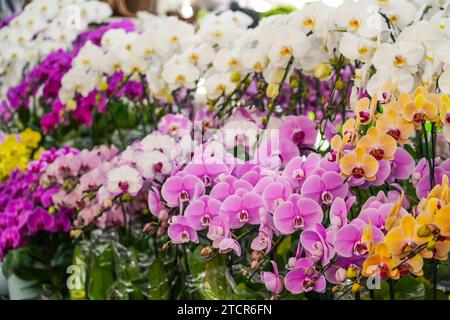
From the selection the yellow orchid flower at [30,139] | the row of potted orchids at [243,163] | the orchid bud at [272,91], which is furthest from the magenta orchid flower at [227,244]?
the yellow orchid flower at [30,139]

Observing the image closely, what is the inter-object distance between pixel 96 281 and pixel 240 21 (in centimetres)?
49

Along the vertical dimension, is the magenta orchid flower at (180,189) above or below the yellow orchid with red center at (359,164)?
below

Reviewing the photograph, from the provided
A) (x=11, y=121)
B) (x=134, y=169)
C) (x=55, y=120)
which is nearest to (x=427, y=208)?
(x=134, y=169)

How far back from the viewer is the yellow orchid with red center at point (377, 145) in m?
0.60

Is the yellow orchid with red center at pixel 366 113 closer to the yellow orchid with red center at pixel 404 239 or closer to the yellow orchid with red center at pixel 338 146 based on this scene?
the yellow orchid with red center at pixel 338 146

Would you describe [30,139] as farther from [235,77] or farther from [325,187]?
[325,187]

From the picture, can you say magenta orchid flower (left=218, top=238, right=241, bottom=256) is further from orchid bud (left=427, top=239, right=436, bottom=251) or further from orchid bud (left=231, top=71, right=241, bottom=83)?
orchid bud (left=231, top=71, right=241, bottom=83)

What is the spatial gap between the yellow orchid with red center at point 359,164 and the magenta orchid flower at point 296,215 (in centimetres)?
4

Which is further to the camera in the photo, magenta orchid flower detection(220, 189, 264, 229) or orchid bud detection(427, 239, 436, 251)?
magenta orchid flower detection(220, 189, 264, 229)

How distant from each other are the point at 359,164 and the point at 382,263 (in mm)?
107

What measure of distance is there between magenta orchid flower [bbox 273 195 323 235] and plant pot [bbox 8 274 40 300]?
0.65 m

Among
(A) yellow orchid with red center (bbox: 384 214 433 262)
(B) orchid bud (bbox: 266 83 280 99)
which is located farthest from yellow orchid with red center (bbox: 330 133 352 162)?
(B) orchid bud (bbox: 266 83 280 99)

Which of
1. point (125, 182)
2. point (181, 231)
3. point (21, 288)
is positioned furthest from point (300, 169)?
point (21, 288)

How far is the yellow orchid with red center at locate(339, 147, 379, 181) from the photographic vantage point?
60 centimetres
